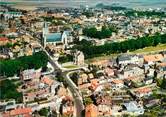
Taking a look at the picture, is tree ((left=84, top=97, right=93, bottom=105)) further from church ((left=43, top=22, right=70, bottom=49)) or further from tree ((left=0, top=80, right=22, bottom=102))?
church ((left=43, top=22, right=70, bottom=49))

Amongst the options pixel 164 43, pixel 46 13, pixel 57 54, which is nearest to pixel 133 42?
pixel 164 43

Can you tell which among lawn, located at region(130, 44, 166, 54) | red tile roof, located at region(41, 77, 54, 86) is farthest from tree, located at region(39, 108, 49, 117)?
lawn, located at region(130, 44, 166, 54)

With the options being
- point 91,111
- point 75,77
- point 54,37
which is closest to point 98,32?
point 54,37

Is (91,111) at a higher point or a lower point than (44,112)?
higher

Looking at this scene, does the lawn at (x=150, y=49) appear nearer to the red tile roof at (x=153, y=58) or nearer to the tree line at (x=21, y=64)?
the red tile roof at (x=153, y=58)

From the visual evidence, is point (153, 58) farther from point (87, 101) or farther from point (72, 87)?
point (87, 101)

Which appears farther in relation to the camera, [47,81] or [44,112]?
[47,81]

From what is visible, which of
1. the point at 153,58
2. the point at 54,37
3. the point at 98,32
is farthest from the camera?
the point at 98,32
